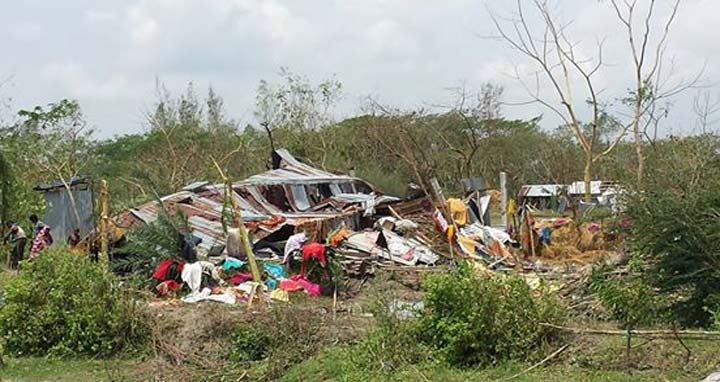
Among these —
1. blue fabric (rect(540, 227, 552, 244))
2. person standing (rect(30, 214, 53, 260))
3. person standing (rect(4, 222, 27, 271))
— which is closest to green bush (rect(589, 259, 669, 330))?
blue fabric (rect(540, 227, 552, 244))

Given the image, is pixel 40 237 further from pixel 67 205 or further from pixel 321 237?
pixel 321 237

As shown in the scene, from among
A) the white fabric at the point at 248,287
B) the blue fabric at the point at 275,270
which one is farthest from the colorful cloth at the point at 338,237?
the white fabric at the point at 248,287

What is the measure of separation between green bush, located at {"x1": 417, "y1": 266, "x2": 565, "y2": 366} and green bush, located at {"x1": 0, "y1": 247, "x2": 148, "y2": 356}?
4.55 m

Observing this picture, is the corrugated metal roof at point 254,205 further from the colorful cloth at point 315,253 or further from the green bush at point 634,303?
the green bush at point 634,303

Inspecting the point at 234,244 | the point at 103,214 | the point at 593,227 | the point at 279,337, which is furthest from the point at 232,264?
the point at 593,227

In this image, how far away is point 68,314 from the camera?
38.1 ft

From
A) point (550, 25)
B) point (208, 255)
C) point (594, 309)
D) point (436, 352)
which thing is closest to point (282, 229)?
point (208, 255)

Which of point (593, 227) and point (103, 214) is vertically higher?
point (103, 214)

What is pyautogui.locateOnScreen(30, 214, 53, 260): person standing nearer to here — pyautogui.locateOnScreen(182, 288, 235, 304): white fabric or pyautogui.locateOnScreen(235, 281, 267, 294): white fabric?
pyautogui.locateOnScreen(182, 288, 235, 304): white fabric

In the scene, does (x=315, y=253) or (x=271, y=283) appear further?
(x=315, y=253)

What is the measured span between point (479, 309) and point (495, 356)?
511 mm

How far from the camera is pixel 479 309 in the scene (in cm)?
891

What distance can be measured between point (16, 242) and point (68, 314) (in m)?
9.27

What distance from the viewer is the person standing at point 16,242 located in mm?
19781
